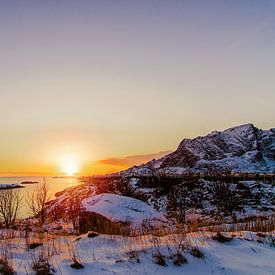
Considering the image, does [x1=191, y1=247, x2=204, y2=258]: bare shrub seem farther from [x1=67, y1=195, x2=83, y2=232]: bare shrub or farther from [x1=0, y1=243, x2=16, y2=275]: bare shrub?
Answer: [x1=67, y1=195, x2=83, y2=232]: bare shrub

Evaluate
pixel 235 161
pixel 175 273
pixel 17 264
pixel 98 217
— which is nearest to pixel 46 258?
pixel 17 264

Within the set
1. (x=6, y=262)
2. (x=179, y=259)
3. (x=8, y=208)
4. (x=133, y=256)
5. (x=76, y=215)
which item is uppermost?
(x=6, y=262)

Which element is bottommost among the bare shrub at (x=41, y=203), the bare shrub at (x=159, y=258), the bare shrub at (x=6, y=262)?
the bare shrub at (x=41, y=203)

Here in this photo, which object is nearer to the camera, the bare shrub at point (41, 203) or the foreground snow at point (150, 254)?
the foreground snow at point (150, 254)

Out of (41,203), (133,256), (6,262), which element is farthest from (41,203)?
(133,256)

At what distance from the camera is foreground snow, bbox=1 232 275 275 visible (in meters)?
7.91

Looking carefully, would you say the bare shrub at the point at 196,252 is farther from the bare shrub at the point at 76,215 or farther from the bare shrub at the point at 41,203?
the bare shrub at the point at 41,203

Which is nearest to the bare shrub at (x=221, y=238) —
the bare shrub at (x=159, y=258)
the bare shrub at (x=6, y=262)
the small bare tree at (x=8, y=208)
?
the bare shrub at (x=159, y=258)

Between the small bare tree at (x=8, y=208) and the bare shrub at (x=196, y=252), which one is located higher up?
the bare shrub at (x=196, y=252)

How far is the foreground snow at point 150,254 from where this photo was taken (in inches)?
311

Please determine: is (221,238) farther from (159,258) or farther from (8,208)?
(8,208)

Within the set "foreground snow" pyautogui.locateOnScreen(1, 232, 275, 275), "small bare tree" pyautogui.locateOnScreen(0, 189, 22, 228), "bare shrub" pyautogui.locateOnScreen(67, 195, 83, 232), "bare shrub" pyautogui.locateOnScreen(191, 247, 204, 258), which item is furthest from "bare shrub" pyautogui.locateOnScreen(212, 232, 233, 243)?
"small bare tree" pyautogui.locateOnScreen(0, 189, 22, 228)

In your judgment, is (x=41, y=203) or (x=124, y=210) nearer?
(x=124, y=210)

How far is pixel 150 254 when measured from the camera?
339 inches
